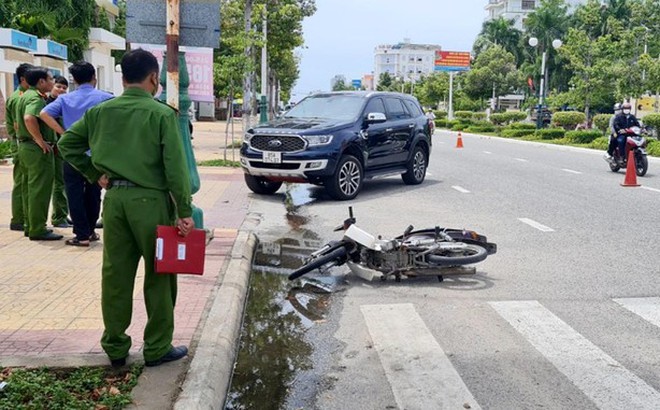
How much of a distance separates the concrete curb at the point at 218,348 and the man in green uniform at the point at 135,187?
0.30m

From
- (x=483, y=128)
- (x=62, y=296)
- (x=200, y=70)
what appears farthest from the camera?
(x=483, y=128)

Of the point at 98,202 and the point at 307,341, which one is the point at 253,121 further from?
the point at 307,341

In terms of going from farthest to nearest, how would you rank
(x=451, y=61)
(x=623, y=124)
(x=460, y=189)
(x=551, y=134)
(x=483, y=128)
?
1. (x=451, y=61)
2. (x=483, y=128)
3. (x=551, y=134)
4. (x=623, y=124)
5. (x=460, y=189)

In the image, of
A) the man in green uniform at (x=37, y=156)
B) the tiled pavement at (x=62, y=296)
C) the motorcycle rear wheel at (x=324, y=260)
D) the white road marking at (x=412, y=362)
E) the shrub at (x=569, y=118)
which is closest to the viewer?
the white road marking at (x=412, y=362)

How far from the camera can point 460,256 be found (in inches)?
279

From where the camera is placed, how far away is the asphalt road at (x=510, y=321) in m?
4.37

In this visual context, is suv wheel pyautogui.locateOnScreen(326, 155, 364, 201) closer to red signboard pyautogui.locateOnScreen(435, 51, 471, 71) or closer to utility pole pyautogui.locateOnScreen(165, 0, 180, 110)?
utility pole pyautogui.locateOnScreen(165, 0, 180, 110)

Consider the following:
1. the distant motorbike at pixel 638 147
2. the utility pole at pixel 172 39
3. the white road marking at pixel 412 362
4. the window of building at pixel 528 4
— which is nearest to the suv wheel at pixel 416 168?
the distant motorbike at pixel 638 147

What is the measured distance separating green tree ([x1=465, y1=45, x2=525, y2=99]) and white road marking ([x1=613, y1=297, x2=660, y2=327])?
63386mm

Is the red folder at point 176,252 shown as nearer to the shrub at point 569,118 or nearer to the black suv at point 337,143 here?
the black suv at point 337,143

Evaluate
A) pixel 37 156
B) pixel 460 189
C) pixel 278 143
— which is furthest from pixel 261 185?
pixel 37 156

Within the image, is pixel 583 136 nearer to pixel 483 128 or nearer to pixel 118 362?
pixel 483 128

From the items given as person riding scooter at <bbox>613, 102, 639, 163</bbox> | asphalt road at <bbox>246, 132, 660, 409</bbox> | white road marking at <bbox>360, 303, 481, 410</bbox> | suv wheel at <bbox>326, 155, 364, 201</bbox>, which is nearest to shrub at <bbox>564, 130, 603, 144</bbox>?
person riding scooter at <bbox>613, 102, 639, 163</bbox>

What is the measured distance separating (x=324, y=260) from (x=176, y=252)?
9.52ft
